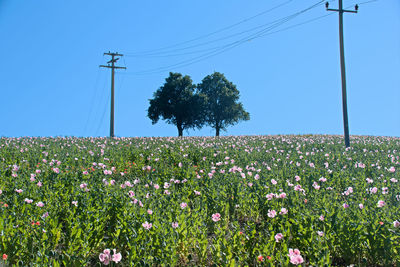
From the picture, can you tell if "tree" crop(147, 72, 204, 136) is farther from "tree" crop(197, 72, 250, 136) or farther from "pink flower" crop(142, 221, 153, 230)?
"pink flower" crop(142, 221, 153, 230)

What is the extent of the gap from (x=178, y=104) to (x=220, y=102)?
6.11m

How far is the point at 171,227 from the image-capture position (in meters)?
4.84

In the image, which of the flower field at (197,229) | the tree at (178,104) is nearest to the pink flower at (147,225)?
the flower field at (197,229)

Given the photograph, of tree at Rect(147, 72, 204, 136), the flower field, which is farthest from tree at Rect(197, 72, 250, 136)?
the flower field

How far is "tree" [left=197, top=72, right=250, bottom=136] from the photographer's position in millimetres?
46438

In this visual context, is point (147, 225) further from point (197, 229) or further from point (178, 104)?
point (178, 104)

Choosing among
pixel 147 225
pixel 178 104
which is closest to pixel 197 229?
pixel 147 225

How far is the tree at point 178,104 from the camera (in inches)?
1799

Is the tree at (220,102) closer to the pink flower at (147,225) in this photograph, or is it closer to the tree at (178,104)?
the tree at (178,104)

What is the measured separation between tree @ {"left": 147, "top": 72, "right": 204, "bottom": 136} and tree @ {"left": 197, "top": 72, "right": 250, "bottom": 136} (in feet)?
4.78

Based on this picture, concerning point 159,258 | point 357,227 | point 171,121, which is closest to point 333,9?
point 357,227

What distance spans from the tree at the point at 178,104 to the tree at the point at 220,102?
4.78ft

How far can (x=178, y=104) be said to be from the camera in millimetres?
45594

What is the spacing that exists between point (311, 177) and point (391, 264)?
13.0ft
